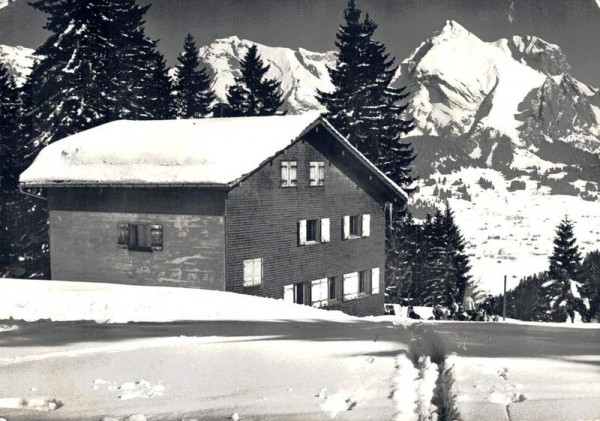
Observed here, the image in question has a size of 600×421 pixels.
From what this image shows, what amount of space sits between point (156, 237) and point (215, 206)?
9.83ft

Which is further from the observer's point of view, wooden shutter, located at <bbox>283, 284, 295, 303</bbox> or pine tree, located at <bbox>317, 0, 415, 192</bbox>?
pine tree, located at <bbox>317, 0, 415, 192</bbox>

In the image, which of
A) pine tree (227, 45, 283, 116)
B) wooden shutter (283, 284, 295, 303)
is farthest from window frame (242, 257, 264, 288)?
pine tree (227, 45, 283, 116)

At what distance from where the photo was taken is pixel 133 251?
88.5 feet

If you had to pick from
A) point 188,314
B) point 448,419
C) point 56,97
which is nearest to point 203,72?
point 56,97

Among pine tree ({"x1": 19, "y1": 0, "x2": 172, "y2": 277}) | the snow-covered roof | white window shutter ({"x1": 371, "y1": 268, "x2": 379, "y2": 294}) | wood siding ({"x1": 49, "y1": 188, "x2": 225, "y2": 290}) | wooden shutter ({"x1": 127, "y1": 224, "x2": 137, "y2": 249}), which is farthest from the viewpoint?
pine tree ({"x1": 19, "y1": 0, "x2": 172, "y2": 277})

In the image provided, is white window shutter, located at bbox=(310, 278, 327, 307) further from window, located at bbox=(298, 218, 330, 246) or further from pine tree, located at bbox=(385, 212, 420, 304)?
pine tree, located at bbox=(385, 212, 420, 304)

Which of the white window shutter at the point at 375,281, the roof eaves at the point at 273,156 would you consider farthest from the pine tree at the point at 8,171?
the white window shutter at the point at 375,281

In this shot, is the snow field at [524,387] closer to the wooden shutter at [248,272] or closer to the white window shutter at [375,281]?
the wooden shutter at [248,272]

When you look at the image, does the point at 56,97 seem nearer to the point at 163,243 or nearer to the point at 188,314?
the point at 163,243

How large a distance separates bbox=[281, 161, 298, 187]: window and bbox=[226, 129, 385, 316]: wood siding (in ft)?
0.59

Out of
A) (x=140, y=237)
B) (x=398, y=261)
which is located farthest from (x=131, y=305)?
(x=398, y=261)

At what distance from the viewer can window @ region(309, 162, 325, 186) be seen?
29.9 meters

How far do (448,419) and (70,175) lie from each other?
79.0ft

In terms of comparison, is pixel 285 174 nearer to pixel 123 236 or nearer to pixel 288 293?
pixel 288 293
